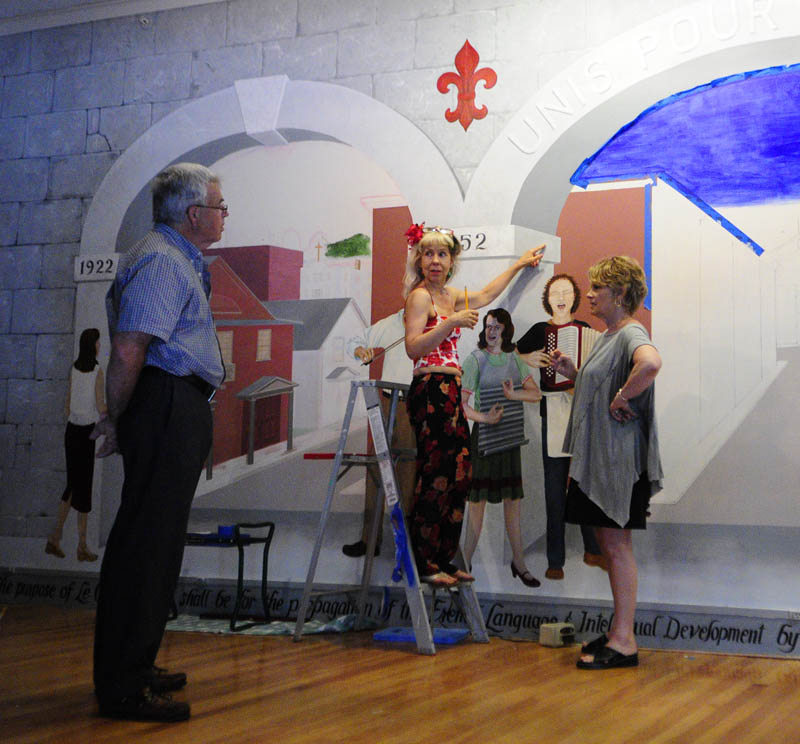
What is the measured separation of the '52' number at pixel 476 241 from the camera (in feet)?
14.5

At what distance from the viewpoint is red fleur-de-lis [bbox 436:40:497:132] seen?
4.52 m

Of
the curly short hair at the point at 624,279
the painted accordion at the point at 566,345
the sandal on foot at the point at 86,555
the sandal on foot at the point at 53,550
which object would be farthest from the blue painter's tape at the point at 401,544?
the sandal on foot at the point at 53,550

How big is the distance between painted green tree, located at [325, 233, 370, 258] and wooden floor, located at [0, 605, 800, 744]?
189 centimetres

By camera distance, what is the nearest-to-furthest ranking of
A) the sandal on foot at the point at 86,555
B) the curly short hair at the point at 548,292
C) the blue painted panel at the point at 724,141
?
the blue painted panel at the point at 724,141 → the curly short hair at the point at 548,292 → the sandal on foot at the point at 86,555

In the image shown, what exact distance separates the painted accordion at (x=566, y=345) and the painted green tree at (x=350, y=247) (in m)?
1.05

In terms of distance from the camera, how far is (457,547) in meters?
3.80

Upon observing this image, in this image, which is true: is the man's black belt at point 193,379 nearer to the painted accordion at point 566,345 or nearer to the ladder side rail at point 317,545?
the ladder side rail at point 317,545

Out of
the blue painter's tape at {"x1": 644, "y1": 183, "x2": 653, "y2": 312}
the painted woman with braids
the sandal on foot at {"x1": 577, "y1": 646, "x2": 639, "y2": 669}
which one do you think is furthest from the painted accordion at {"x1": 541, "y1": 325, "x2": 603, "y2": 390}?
the sandal on foot at {"x1": 577, "y1": 646, "x2": 639, "y2": 669}

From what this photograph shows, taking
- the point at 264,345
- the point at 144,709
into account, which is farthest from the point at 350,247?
the point at 144,709

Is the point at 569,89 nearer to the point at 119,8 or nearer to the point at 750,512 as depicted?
the point at 750,512

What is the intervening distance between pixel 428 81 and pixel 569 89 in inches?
28.8

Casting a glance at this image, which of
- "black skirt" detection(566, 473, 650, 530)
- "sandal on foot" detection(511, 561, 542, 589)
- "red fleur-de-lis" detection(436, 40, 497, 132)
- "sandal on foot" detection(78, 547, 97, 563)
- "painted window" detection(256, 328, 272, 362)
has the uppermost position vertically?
"red fleur-de-lis" detection(436, 40, 497, 132)

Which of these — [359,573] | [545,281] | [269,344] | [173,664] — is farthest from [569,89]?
[173,664]

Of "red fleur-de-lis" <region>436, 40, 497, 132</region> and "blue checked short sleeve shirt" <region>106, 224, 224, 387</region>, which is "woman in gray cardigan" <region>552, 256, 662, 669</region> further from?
"blue checked short sleeve shirt" <region>106, 224, 224, 387</region>
